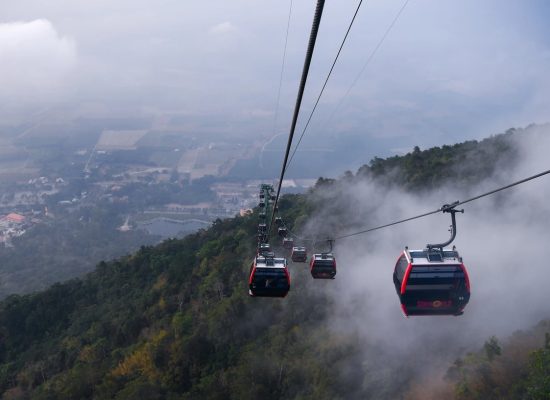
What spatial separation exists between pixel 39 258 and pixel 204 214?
3819cm

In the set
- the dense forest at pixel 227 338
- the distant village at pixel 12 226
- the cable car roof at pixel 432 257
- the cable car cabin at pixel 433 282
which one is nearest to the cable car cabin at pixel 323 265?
the dense forest at pixel 227 338

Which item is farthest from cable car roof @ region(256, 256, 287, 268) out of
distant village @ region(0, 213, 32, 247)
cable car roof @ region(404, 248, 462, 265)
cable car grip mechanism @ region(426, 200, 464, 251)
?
distant village @ region(0, 213, 32, 247)

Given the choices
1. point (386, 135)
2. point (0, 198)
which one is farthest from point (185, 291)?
point (0, 198)

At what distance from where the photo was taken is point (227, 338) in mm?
31547

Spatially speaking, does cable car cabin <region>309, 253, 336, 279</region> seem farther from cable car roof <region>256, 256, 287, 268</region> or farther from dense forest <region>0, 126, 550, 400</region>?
dense forest <region>0, 126, 550, 400</region>

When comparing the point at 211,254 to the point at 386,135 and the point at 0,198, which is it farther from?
the point at 0,198

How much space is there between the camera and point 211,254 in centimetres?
4675

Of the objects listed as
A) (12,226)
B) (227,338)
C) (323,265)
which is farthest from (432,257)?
(12,226)

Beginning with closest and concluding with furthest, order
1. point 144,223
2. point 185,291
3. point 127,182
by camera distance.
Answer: point 185,291, point 144,223, point 127,182

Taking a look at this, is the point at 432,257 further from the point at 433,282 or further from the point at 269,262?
the point at 269,262

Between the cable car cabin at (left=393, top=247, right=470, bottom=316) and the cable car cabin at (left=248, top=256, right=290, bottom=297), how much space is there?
4446mm

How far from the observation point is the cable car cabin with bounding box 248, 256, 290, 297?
14.0 m

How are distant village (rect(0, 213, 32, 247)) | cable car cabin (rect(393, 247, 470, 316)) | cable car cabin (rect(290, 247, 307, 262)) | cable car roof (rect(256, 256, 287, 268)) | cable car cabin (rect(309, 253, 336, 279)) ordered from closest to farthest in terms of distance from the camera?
cable car cabin (rect(393, 247, 470, 316)) < cable car roof (rect(256, 256, 287, 268)) < cable car cabin (rect(309, 253, 336, 279)) < cable car cabin (rect(290, 247, 307, 262)) < distant village (rect(0, 213, 32, 247))

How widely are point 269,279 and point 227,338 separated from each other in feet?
62.4
